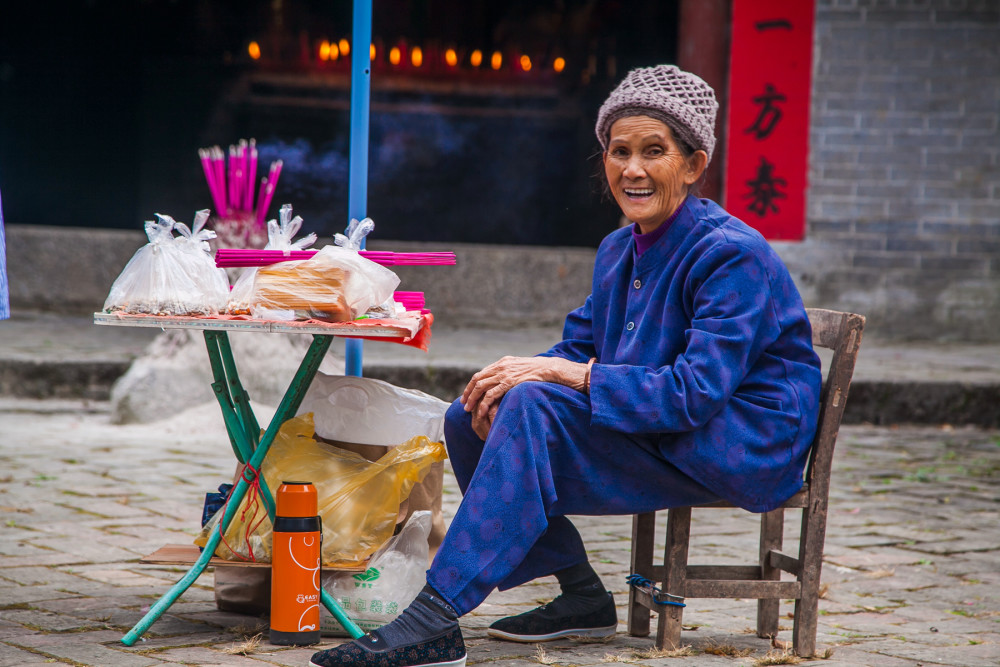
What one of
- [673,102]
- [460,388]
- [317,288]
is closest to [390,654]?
[317,288]

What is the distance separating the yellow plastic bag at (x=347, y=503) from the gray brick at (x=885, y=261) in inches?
259

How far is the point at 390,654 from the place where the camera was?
2.46m

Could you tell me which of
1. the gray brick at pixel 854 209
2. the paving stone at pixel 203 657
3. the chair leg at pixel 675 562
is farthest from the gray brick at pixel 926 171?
the paving stone at pixel 203 657

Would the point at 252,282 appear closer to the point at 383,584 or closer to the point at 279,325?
the point at 279,325

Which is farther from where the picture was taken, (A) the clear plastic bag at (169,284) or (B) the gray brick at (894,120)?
(B) the gray brick at (894,120)

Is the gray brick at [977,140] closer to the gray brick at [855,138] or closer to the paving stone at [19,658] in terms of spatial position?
the gray brick at [855,138]

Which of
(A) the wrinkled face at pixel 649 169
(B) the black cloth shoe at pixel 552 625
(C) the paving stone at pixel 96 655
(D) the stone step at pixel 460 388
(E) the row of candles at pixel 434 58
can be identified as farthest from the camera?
(E) the row of candles at pixel 434 58

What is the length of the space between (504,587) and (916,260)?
273 inches

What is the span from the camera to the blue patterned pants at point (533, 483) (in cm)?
251

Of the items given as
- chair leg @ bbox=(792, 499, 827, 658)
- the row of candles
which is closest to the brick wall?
the row of candles

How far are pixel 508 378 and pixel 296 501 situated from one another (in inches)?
22.6

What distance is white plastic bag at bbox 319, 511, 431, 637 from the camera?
2.83m

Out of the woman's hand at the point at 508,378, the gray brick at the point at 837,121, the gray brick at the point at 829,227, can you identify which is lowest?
the woman's hand at the point at 508,378

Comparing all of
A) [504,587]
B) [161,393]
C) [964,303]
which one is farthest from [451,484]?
[964,303]
